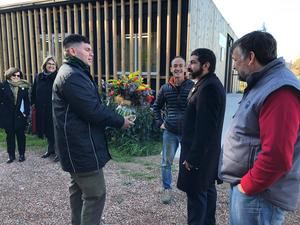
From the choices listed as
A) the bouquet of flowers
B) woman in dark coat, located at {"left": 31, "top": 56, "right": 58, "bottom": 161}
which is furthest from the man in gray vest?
woman in dark coat, located at {"left": 31, "top": 56, "right": 58, "bottom": 161}

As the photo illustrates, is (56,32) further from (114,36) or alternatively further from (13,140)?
(13,140)

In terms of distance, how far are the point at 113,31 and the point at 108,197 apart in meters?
4.81

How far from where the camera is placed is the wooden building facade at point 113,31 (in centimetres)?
673

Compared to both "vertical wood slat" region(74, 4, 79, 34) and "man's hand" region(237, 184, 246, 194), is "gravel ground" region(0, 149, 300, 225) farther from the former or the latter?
"vertical wood slat" region(74, 4, 79, 34)

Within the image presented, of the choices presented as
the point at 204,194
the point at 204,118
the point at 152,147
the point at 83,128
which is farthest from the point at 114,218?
the point at 152,147

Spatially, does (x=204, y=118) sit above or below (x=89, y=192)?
above

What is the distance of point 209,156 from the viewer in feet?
8.09

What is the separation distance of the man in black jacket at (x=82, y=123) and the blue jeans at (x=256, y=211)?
4.09ft

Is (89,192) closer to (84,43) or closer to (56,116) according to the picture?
(56,116)

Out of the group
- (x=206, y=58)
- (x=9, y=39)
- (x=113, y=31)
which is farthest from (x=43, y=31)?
(x=206, y=58)

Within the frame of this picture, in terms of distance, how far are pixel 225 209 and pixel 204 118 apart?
1.68m

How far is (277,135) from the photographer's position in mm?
1395

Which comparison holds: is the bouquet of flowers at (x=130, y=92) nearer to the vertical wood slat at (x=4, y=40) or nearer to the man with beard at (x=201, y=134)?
the man with beard at (x=201, y=134)

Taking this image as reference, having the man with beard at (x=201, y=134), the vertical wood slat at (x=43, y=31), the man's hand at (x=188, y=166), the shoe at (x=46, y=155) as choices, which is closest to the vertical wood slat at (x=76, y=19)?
the vertical wood slat at (x=43, y=31)
